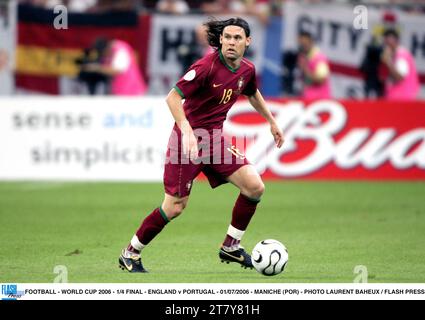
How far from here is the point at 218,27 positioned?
8.94 metres

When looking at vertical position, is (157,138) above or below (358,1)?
below

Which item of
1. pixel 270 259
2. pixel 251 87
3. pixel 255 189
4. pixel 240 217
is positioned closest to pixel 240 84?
pixel 251 87

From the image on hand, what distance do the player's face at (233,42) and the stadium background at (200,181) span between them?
76.2 inches

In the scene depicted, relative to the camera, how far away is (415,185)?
52.1 feet

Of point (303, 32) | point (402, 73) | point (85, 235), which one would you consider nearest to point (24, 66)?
point (303, 32)

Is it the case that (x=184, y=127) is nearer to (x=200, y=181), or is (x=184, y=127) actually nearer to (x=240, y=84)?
(x=240, y=84)

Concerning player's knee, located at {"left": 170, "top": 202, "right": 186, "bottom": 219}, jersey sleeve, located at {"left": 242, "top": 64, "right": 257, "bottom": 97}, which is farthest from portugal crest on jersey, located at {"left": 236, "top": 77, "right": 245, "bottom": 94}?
player's knee, located at {"left": 170, "top": 202, "right": 186, "bottom": 219}

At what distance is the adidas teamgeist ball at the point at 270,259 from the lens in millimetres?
8625

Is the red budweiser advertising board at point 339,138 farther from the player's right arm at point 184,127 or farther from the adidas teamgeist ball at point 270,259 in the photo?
the player's right arm at point 184,127

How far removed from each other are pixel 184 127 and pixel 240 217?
1.21 metres

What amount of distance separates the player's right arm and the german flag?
34.5 feet

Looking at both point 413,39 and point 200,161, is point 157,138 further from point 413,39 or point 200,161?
point 200,161

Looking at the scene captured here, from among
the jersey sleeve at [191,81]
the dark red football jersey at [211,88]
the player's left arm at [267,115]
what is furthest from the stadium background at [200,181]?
the jersey sleeve at [191,81]

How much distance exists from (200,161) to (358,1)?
→ 1056 centimetres
